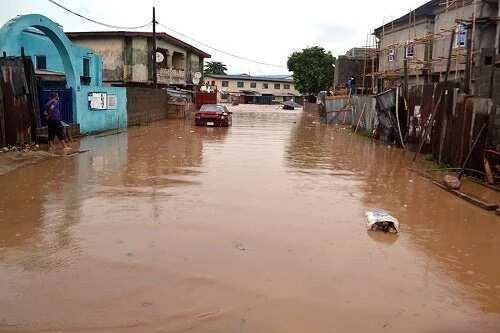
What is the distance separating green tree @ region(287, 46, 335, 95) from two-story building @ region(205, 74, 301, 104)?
2829 centimetres

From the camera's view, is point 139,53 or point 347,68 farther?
point 347,68

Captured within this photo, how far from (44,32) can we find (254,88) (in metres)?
89.7

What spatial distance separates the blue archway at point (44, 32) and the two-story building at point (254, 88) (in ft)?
262

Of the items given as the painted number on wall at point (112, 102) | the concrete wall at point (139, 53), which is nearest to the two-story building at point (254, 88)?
the concrete wall at point (139, 53)

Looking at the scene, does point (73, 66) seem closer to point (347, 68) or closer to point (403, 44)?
point (403, 44)

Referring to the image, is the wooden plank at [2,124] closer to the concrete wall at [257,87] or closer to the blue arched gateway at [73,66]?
the blue arched gateway at [73,66]

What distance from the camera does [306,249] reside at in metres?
6.59

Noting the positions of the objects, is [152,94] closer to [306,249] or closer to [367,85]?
[367,85]

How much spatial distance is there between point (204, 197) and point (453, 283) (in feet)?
16.4

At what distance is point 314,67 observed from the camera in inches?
2842

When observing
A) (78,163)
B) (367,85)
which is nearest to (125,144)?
(78,163)

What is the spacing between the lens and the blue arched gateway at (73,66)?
16.6 meters

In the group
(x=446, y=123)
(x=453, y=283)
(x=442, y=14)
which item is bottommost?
(x=453, y=283)

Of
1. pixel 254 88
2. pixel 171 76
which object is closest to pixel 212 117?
pixel 171 76
